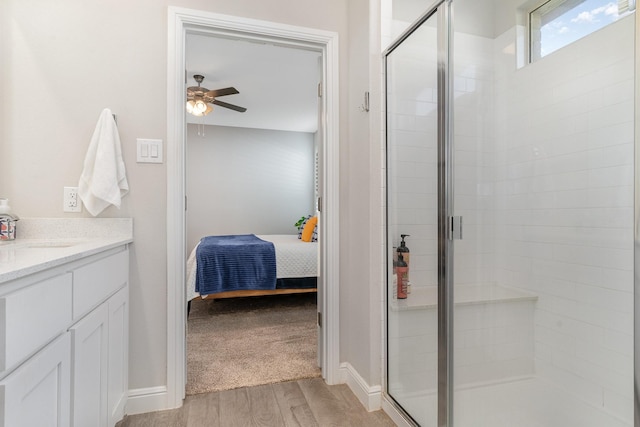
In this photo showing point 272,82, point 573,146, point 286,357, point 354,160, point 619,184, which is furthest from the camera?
point 272,82

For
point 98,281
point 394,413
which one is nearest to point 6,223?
point 98,281

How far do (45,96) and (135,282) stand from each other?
0.98 meters

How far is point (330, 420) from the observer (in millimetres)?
1709

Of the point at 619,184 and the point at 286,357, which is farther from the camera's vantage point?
the point at 286,357

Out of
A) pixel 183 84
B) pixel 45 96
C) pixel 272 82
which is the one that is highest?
pixel 272 82

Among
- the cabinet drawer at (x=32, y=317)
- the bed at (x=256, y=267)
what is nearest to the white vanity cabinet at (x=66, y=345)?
the cabinet drawer at (x=32, y=317)

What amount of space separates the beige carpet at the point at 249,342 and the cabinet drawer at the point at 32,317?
Answer: 122 centimetres

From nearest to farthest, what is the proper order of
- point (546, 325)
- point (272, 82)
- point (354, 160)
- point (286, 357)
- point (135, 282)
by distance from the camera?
1. point (546, 325)
2. point (135, 282)
3. point (354, 160)
4. point (286, 357)
5. point (272, 82)

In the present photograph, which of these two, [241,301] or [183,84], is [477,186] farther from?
[241,301]

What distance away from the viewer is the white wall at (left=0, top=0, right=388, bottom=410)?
166 centimetres

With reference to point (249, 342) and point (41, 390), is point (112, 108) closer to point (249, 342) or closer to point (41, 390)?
point (41, 390)

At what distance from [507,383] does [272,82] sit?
11.6 ft

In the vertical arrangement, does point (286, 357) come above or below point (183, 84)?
below

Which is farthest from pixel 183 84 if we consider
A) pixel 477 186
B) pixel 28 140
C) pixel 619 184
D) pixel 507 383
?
pixel 507 383
